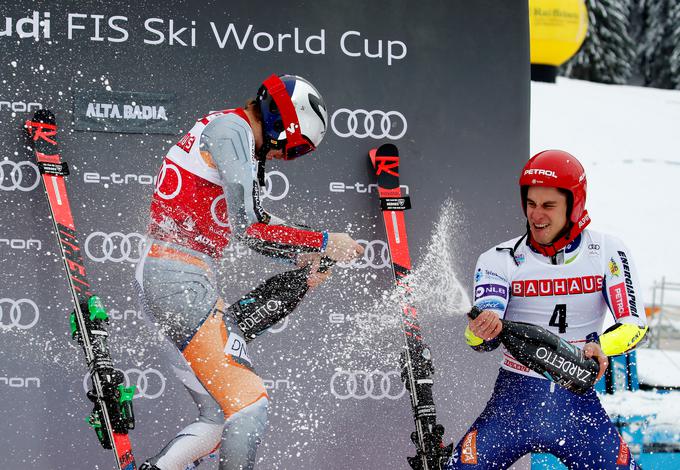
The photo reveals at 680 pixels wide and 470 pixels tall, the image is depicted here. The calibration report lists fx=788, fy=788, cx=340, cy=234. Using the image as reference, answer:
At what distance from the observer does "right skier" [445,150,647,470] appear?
114 inches

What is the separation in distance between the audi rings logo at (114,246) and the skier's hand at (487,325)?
6.08ft

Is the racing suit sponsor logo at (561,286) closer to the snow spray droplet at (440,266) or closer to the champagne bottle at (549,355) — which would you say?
the champagne bottle at (549,355)

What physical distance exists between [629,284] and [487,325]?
0.62 m

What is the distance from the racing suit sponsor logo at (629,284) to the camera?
294 cm

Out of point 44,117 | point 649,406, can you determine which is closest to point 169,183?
point 44,117

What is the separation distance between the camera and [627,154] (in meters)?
15.2

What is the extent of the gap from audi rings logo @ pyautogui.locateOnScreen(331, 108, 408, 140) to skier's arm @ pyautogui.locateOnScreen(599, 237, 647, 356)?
1390mm

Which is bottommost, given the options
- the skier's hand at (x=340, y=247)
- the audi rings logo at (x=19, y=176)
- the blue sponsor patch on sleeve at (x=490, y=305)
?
the blue sponsor patch on sleeve at (x=490, y=305)

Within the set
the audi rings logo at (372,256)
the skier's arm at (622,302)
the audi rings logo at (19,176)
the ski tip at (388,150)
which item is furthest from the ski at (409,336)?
the audi rings logo at (19,176)

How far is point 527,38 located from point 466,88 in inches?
17.0

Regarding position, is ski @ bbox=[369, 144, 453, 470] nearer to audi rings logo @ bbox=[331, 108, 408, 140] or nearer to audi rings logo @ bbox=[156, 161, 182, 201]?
audi rings logo @ bbox=[331, 108, 408, 140]

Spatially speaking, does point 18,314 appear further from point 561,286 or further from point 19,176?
point 561,286

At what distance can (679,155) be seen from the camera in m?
15.8

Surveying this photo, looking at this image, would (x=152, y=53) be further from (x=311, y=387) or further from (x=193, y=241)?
(x=311, y=387)
